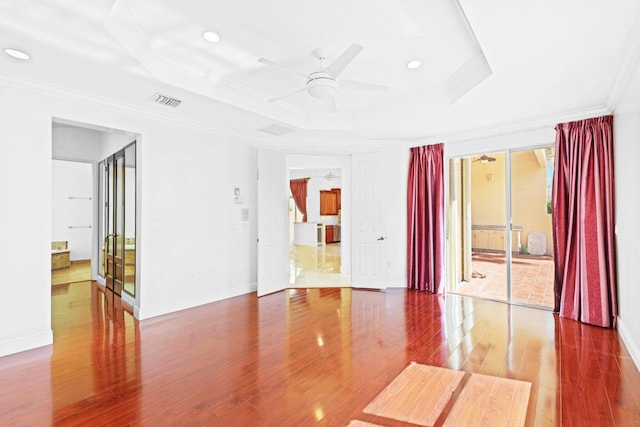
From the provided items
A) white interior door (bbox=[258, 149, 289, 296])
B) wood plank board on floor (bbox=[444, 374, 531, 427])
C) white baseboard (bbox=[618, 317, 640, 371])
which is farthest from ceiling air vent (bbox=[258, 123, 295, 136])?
white baseboard (bbox=[618, 317, 640, 371])

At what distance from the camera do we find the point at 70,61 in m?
2.87

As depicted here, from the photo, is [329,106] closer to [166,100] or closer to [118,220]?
[166,100]

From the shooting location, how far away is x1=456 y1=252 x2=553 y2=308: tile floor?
4.95m

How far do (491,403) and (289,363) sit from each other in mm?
1576

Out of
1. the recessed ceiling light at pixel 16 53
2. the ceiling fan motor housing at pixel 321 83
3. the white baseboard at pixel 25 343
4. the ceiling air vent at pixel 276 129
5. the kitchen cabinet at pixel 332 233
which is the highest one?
the recessed ceiling light at pixel 16 53

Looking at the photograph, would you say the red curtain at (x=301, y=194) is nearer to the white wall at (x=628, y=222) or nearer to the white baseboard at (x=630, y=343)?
the white wall at (x=628, y=222)

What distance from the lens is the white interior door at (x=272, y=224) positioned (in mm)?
5375

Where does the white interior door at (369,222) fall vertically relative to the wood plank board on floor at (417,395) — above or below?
above

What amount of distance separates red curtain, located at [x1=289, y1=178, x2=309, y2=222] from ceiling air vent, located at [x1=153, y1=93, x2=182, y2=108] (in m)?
9.00

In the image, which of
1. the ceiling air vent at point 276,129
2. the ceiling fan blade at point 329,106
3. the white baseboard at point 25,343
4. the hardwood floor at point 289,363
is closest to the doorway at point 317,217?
the ceiling air vent at point 276,129

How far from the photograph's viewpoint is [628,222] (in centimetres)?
321

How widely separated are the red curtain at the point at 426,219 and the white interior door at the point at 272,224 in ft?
7.07

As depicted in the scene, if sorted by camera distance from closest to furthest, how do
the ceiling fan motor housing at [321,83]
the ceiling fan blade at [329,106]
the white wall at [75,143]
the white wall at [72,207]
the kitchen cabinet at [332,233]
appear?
the ceiling fan motor housing at [321,83], the ceiling fan blade at [329,106], the white wall at [75,143], the white wall at [72,207], the kitchen cabinet at [332,233]

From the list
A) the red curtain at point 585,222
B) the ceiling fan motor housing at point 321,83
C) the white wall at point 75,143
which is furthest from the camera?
the white wall at point 75,143
